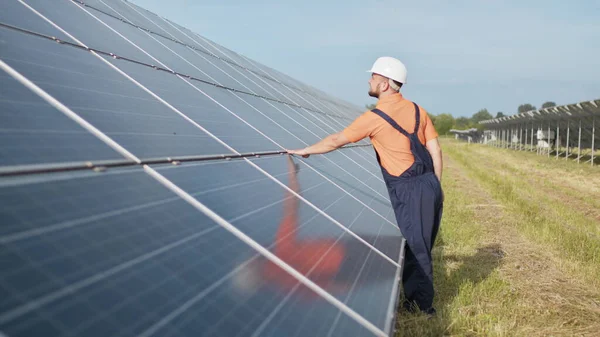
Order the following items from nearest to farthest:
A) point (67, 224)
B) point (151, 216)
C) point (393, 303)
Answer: point (67, 224) → point (151, 216) → point (393, 303)

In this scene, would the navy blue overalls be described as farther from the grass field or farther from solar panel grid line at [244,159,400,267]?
the grass field

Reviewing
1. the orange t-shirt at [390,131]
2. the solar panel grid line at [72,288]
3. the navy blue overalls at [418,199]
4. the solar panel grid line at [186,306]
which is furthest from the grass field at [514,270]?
the solar panel grid line at [72,288]

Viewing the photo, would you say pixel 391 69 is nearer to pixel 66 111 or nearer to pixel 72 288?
pixel 66 111

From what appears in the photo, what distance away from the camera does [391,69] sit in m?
5.74

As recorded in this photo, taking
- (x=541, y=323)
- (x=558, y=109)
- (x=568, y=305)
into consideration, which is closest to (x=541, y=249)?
(x=568, y=305)

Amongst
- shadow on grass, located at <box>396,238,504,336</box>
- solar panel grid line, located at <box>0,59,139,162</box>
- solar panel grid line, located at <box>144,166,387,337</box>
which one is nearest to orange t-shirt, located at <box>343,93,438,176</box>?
shadow on grass, located at <box>396,238,504,336</box>

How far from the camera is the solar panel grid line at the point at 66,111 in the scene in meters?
3.53

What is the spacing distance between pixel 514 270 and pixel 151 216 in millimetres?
6901

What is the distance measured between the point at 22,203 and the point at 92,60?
322 cm

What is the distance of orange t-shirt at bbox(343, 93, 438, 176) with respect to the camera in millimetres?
5566

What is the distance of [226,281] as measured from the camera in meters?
2.75

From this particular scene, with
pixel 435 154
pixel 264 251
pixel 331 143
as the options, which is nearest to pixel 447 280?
pixel 435 154

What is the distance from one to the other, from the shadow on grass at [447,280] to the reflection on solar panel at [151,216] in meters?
0.82

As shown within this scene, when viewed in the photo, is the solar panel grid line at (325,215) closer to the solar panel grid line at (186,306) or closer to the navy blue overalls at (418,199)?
the navy blue overalls at (418,199)
